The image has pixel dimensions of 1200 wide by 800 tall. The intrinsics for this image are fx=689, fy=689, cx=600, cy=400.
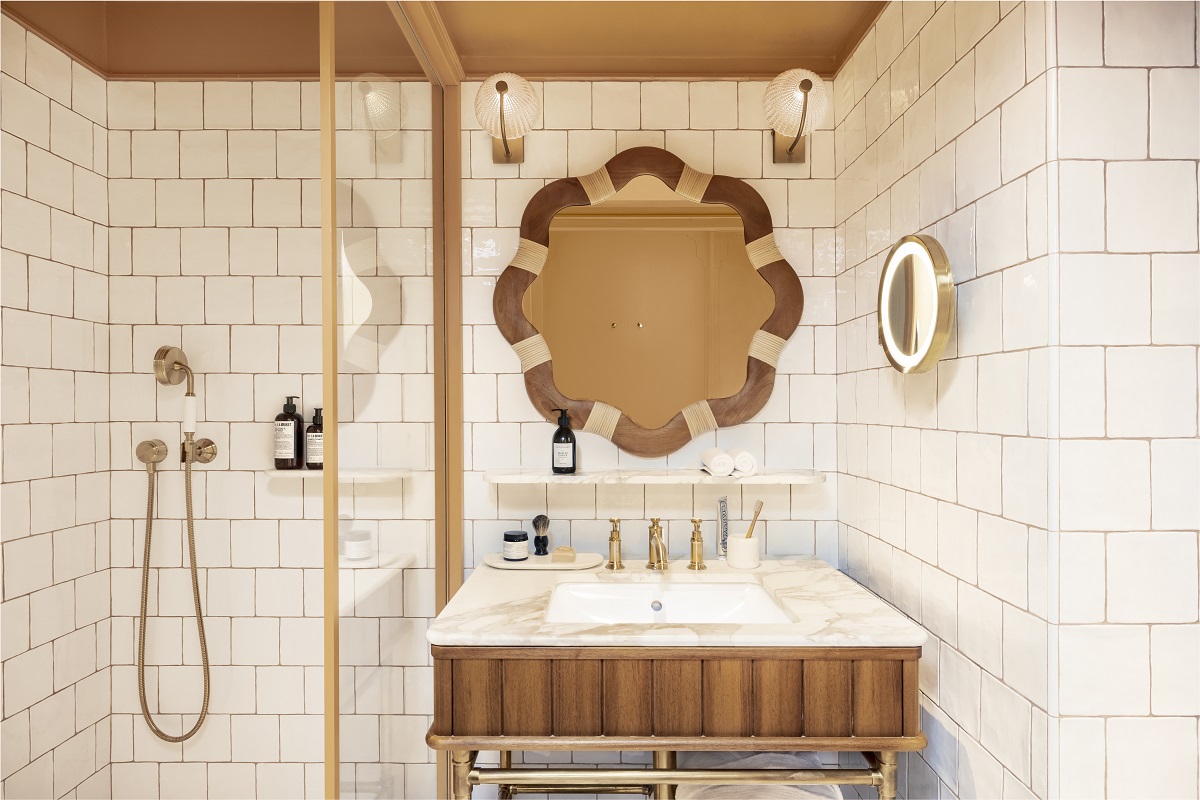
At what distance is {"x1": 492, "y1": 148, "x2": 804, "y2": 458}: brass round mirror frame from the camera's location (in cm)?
199

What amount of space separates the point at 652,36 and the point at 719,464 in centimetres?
119

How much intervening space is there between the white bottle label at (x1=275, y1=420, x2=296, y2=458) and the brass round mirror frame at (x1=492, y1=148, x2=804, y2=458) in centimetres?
67

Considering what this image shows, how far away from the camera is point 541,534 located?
6.43 feet

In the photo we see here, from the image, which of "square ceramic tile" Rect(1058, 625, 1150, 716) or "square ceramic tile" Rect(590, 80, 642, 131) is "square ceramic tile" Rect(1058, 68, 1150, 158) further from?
"square ceramic tile" Rect(590, 80, 642, 131)

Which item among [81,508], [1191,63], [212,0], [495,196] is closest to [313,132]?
[212,0]

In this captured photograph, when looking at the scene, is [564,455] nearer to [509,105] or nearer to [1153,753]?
[509,105]

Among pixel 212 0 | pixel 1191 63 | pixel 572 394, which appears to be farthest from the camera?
pixel 572 394

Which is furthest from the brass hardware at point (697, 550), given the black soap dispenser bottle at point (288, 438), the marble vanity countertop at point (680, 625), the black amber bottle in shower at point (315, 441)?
the black soap dispenser bottle at point (288, 438)

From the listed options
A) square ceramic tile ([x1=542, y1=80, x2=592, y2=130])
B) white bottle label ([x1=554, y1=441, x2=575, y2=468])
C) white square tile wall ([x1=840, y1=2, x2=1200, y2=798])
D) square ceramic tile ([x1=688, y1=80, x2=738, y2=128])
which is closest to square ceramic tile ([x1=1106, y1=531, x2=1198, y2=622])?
white square tile wall ([x1=840, y1=2, x2=1200, y2=798])

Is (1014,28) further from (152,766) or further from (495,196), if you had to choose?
(152,766)

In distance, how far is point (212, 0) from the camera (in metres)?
1.86

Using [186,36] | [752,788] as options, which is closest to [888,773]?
[752,788]

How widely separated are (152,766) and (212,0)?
2206mm

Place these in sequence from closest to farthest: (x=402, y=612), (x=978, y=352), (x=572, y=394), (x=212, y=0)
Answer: (x=978, y=352), (x=402, y=612), (x=212, y=0), (x=572, y=394)
